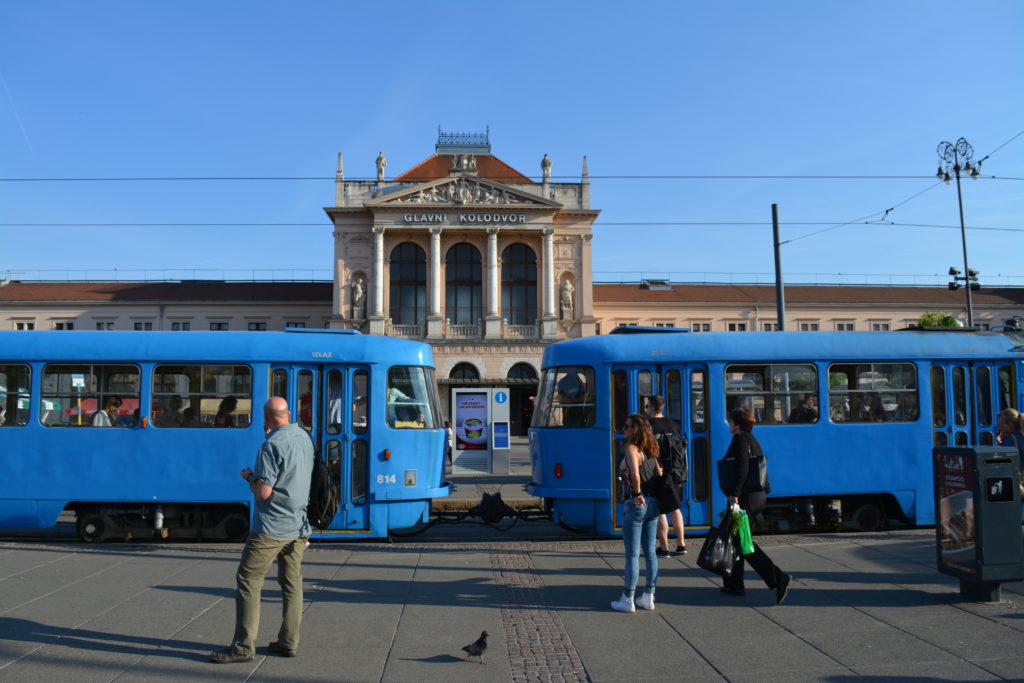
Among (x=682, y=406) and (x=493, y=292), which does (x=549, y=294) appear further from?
(x=682, y=406)

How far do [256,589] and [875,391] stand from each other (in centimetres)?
995

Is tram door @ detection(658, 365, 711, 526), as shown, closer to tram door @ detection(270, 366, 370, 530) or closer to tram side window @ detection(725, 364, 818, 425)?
tram side window @ detection(725, 364, 818, 425)

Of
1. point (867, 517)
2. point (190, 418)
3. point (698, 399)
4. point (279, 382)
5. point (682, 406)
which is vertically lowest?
point (867, 517)

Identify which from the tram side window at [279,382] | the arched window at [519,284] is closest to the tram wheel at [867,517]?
the tram side window at [279,382]

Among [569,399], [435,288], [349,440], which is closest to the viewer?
[349,440]

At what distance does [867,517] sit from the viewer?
12.4 metres

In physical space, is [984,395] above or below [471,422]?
above

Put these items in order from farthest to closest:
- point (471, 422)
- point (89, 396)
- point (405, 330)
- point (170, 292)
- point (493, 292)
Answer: point (170, 292) < point (405, 330) < point (493, 292) < point (471, 422) < point (89, 396)

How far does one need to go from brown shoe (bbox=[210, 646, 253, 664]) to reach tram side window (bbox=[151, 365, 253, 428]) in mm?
5890

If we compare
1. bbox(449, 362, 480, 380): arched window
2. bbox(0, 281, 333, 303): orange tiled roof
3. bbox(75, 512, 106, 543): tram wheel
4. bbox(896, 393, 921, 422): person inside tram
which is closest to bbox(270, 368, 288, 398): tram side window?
bbox(75, 512, 106, 543): tram wheel

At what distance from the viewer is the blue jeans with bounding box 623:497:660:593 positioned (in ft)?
24.9

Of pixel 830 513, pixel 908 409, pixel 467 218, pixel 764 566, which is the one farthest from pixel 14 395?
pixel 467 218

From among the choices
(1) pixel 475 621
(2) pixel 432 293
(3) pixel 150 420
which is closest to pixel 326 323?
(2) pixel 432 293

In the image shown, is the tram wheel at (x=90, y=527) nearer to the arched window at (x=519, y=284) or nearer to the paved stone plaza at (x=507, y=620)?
the paved stone plaza at (x=507, y=620)
